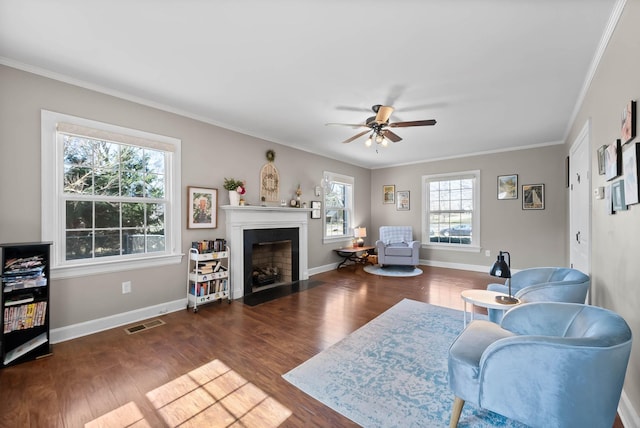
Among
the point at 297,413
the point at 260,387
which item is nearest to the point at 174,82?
the point at 260,387

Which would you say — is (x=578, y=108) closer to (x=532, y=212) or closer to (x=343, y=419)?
(x=532, y=212)

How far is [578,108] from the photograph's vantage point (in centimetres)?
334

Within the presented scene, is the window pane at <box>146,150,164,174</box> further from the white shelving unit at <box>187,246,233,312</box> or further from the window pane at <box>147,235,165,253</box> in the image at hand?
the white shelving unit at <box>187,246,233,312</box>

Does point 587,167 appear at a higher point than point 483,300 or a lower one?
higher

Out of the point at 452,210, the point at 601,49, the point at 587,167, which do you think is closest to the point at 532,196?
the point at 452,210

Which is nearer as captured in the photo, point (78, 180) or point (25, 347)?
point (25, 347)

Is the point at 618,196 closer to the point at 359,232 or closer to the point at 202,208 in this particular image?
the point at 202,208

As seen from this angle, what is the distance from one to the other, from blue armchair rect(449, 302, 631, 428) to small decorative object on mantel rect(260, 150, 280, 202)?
3759mm

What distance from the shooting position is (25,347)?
7.49 ft

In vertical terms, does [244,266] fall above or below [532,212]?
below

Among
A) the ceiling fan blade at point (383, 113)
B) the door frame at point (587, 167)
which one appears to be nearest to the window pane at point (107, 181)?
the ceiling fan blade at point (383, 113)

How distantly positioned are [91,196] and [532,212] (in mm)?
7074

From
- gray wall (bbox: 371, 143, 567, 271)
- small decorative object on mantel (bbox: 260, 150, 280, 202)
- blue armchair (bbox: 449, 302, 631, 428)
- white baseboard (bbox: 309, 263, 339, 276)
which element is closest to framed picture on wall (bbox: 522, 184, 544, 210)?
gray wall (bbox: 371, 143, 567, 271)

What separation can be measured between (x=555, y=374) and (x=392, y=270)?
476 centimetres
